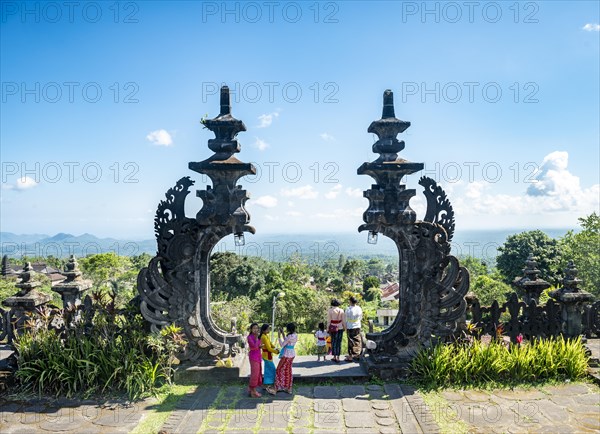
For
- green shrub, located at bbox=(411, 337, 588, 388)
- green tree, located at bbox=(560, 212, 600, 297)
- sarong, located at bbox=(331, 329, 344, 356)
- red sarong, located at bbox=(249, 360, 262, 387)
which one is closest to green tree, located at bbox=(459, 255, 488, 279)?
green tree, located at bbox=(560, 212, 600, 297)

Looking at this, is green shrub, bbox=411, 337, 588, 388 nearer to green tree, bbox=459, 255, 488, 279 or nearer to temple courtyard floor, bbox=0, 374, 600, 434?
temple courtyard floor, bbox=0, 374, 600, 434

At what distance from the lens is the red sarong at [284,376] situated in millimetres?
6984

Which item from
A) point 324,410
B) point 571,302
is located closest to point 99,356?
point 324,410

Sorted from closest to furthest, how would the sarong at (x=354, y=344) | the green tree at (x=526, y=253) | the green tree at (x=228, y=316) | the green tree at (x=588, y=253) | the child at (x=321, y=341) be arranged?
the sarong at (x=354, y=344) → the child at (x=321, y=341) → the green tree at (x=228, y=316) → the green tree at (x=588, y=253) → the green tree at (x=526, y=253)

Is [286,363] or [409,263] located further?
[409,263]

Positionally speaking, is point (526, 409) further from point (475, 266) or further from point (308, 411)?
point (475, 266)

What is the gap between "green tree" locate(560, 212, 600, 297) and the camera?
24.2m

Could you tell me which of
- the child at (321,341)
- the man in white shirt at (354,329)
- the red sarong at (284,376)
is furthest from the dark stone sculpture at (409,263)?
the red sarong at (284,376)

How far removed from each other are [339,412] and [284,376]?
1197 mm

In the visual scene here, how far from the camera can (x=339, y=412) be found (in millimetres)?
6211

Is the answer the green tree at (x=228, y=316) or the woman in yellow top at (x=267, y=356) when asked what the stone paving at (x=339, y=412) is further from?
the green tree at (x=228, y=316)

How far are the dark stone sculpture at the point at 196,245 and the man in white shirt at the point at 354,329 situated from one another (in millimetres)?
2425

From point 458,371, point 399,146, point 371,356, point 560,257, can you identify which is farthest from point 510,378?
point 560,257

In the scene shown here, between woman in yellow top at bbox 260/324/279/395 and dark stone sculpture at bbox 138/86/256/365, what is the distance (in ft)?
3.31
